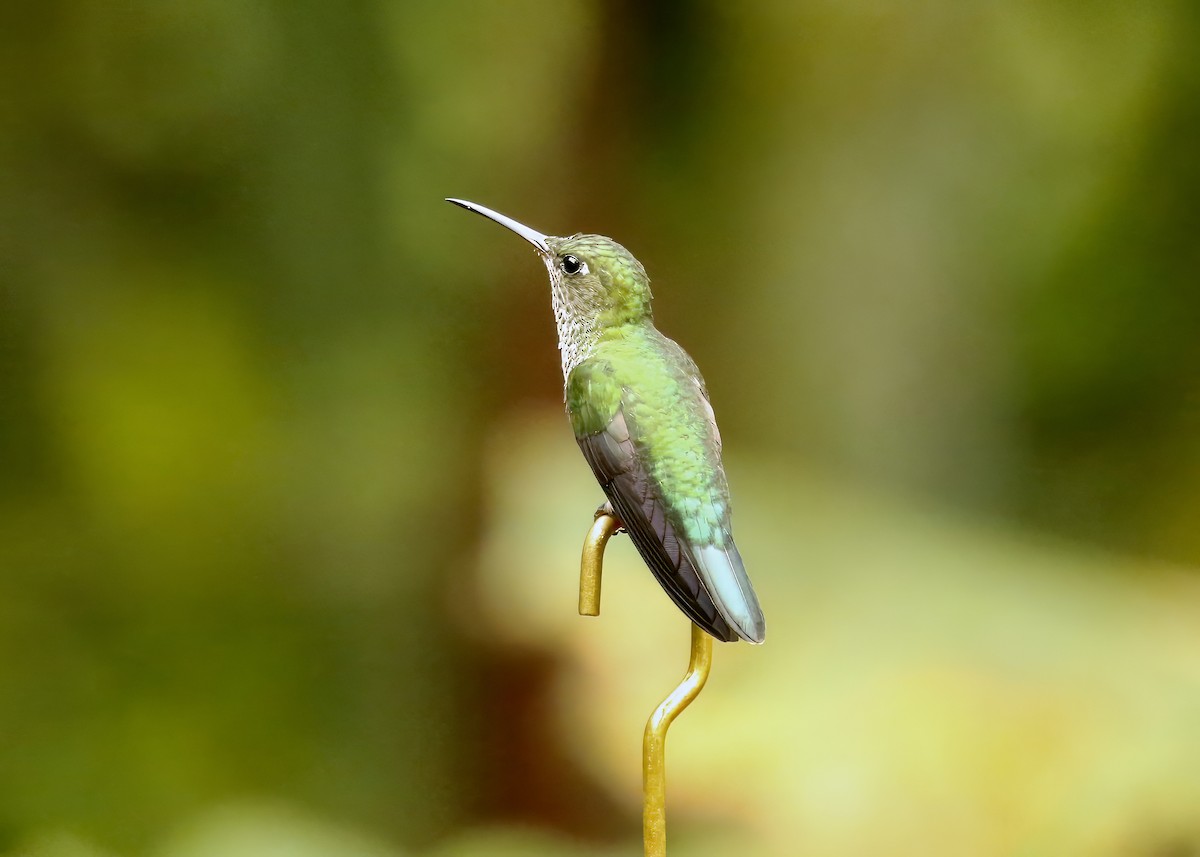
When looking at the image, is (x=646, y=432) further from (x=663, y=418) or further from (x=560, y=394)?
(x=560, y=394)

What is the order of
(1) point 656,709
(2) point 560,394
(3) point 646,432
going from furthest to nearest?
(2) point 560,394 < (3) point 646,432 < (1) point 656,709

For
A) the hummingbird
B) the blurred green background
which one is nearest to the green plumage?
the hummingbird

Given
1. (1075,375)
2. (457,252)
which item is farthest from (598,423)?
(1075,375)

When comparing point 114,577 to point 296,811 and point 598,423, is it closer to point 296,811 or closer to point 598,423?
point 296,811

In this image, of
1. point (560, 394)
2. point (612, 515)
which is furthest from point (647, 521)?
point (560, 394)

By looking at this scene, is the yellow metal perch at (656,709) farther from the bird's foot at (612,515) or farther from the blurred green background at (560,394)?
the blurred green background at (560,394)

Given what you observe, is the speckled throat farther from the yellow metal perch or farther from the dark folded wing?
the yellow metal perch
